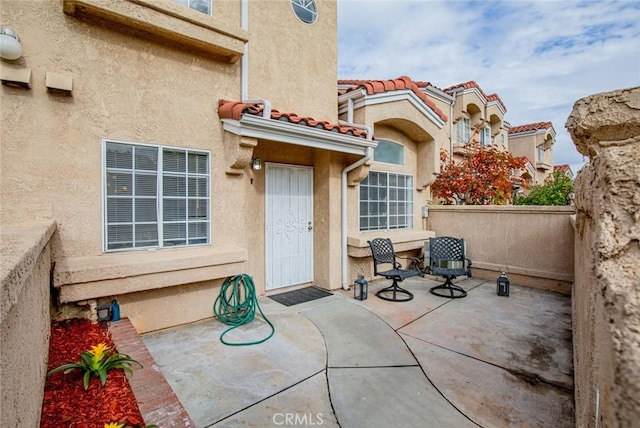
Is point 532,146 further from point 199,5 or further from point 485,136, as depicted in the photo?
point 199,5

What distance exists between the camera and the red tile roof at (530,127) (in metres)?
A: 21.0

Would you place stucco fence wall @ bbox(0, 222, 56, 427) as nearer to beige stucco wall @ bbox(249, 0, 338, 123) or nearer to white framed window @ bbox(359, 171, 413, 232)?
beige stucco wall @ bbox(249, 0, 338, 123)

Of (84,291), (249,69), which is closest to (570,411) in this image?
(84,291)

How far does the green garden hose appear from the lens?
5.62 meters

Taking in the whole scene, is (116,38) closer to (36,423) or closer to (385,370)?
(36,423)

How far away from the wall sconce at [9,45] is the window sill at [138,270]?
2.73 m

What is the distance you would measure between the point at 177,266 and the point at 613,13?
807cm

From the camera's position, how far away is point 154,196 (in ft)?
16.7

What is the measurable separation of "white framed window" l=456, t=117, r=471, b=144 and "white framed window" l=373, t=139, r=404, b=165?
7220mm

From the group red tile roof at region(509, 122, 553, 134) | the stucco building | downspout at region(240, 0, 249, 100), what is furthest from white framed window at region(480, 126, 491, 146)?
downspout at region(240, 0, 249, 100)

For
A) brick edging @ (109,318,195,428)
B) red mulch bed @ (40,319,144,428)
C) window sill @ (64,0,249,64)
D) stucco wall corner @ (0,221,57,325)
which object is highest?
window sill @ (64,0,249,64)

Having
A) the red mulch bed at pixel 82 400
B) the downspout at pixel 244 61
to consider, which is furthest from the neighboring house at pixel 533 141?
the red mulch bed at pixel 82 400

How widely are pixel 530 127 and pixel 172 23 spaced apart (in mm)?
24096

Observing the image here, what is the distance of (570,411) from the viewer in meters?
3.36
